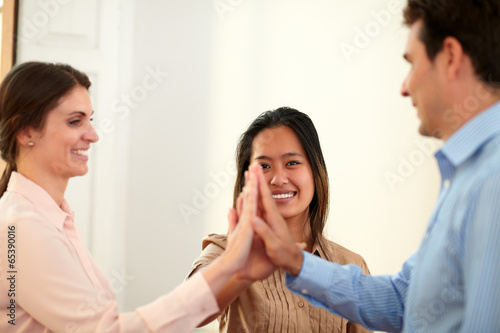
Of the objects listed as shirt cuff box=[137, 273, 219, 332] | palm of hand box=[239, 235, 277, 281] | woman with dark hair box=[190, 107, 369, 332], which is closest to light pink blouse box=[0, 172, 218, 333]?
shirt cuff box=[137, 273, 219, 332]

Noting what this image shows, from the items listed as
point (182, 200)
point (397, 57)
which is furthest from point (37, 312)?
point (397, 57)

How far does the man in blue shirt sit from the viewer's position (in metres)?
0.95

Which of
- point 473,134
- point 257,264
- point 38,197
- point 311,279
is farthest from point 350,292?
point 38,197

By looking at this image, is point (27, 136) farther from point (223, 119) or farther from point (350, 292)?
point (223, 119)

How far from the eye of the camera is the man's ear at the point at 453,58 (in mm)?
1162

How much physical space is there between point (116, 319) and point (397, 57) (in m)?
2.29

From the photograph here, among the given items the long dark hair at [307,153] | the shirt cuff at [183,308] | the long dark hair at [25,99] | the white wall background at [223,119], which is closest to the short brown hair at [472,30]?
the shirt cuff at [183,308]

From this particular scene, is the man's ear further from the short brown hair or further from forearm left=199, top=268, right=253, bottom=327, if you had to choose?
forearm left=199, top=268, right=253, bottom=327

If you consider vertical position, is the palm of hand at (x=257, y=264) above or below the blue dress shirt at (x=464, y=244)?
below

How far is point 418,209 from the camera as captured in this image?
3000mm

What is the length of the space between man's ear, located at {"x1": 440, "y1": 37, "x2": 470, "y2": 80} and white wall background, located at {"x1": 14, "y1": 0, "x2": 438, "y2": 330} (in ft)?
6.15

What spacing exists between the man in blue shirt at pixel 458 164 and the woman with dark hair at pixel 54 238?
0.24m

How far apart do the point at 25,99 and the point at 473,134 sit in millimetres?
1213

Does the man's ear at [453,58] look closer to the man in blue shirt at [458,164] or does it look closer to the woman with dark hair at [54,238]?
the man in blue shirt at [458,164]
